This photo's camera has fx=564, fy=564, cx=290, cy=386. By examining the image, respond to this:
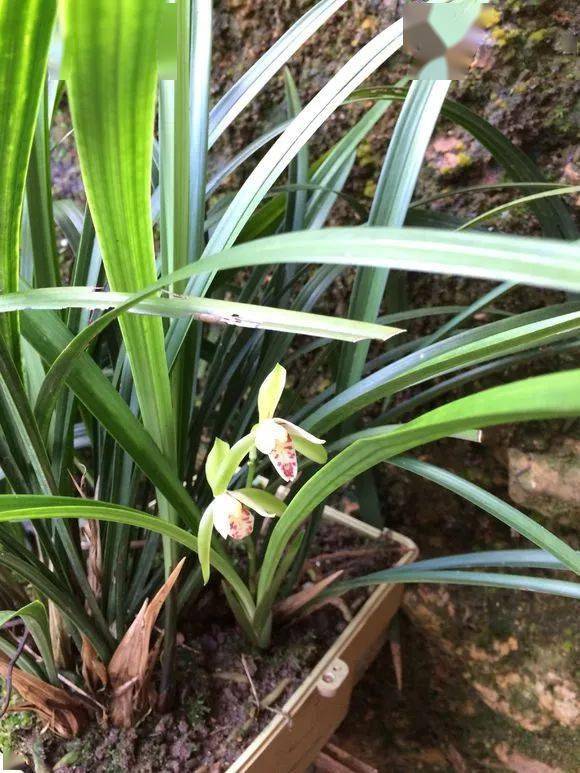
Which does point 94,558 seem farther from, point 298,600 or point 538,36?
point 538,36

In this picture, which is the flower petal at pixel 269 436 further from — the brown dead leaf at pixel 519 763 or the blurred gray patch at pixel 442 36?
the brown dead leaf at pixel 519 763

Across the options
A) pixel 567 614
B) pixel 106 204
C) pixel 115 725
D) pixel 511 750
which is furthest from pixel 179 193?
pixel 511 750

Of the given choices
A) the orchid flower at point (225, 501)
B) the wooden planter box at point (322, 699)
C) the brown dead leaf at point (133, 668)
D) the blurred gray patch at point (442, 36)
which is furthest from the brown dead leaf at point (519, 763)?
the blurred gray patch at point (442, 36)

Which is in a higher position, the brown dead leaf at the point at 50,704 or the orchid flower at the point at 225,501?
the orchid flower at the point at 225,501

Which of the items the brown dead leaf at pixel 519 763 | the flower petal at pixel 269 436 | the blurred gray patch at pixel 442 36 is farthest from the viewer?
the brown dead leaf at pixel 519 763

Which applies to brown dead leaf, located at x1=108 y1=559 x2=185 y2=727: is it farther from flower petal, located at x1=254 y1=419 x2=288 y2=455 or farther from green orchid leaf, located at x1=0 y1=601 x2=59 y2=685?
flower petal, located at x1=254 y1=419 x2=288 y2=455

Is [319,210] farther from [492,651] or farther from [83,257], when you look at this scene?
[492,651]
